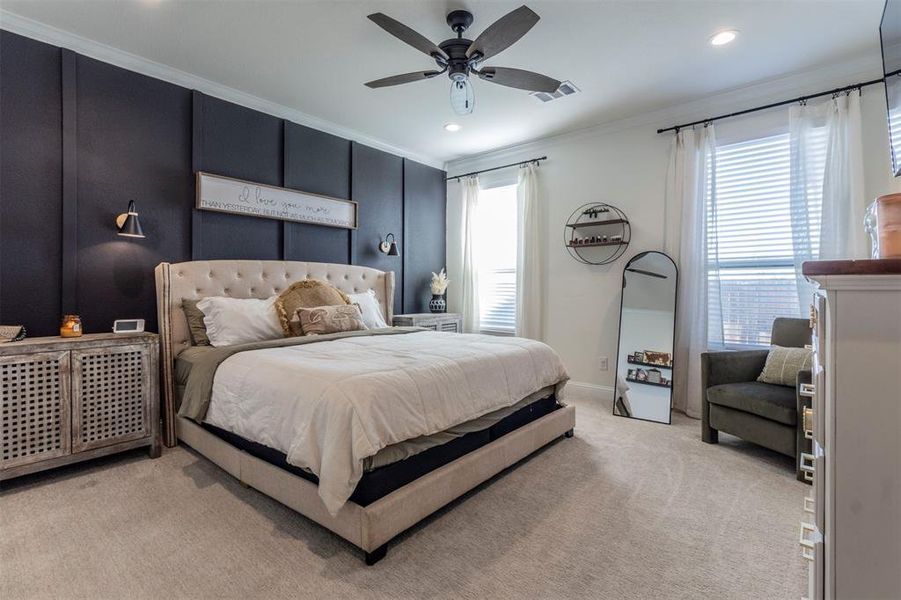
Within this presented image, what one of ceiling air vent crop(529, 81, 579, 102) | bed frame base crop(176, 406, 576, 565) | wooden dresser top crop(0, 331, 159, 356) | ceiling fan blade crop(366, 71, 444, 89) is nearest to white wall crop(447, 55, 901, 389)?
ceiling air vent crop(529, 81, 579, 102)

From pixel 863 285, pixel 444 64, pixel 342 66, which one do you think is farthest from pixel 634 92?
pixel 863 285

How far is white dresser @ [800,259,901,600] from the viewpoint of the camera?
2.85 feet

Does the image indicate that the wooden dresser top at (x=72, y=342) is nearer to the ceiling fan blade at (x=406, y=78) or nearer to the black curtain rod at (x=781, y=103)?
the ceiling fan blade at (x=406, y=78)

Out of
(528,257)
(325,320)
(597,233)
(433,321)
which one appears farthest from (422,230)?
(325,320)

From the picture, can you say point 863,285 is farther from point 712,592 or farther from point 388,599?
point 388,599

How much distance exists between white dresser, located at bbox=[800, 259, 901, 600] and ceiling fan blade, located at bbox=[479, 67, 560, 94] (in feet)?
7.06

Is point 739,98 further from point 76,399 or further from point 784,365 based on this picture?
point 76,399

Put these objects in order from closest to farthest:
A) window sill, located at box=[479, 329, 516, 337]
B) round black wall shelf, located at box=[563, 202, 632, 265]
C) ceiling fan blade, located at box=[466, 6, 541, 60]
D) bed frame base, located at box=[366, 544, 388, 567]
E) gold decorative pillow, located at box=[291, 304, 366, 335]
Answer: bed frame base, located at box=[366, 544, 388, 567] → ceiling fan blade, located at box=[466, 6, 541, 60] → gold decorative pillow, located at box=[291, 304, 366, 335] → round black wall shelf, located at box=[563, 202, 632, 265] → window sill, located at box=[479, 329, 516, 337]

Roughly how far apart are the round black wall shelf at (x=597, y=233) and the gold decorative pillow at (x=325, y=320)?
2558 mm

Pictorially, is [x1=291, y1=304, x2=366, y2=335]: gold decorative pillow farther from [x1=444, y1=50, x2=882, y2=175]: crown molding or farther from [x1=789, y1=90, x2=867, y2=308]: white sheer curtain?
[x1=789, y1=90, x2=867, y2=308]: white sheer curtain

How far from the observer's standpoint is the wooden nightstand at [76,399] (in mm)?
2268

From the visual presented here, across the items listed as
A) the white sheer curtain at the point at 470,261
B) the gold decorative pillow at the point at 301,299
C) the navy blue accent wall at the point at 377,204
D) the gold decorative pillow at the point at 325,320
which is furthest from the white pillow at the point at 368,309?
the white sheer curtain at the point at 470,261

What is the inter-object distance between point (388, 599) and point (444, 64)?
2870 millimetres

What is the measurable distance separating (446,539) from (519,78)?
2698 millimetres
